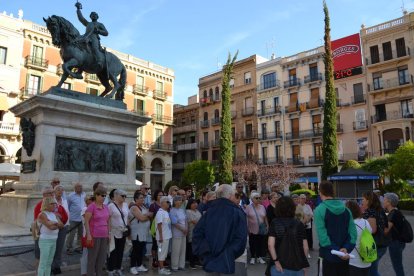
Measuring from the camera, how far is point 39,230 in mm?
5480

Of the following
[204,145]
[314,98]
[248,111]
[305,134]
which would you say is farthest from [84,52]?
[204,145]

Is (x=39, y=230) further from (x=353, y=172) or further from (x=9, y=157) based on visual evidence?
(x=9, y=157)

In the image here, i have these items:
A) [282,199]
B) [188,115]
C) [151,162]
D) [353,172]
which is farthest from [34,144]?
[188,115]

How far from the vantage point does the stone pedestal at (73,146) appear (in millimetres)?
8555

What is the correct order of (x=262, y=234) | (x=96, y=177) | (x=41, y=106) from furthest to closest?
(x=96, y=177), (x=41, y=106), (x=262, y=234)

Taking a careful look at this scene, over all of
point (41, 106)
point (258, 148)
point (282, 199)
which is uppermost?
point (258, 148)

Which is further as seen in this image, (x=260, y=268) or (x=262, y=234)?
(x=262, y=234)

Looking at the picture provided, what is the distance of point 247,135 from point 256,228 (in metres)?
38.3

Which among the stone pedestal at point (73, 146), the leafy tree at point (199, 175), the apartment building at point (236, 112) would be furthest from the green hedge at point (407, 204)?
the apartment building at point (236, 112)

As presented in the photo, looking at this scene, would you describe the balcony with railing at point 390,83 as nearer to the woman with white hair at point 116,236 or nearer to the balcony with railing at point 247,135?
the balcony with railing at point 247,135

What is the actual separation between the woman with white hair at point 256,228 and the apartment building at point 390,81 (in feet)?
99.9

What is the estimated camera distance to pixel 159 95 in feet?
149

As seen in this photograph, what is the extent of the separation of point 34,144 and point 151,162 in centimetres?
3553

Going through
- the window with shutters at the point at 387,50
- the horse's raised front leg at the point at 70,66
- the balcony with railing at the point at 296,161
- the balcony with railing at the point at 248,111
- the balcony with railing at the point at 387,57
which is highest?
the window with shutters at the point at 387,50
